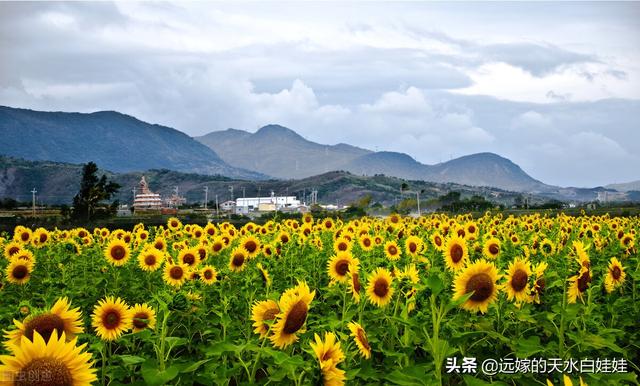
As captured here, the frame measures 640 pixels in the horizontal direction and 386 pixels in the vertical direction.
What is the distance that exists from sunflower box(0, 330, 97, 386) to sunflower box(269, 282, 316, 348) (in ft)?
4.29

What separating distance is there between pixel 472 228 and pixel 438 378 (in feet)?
26.9

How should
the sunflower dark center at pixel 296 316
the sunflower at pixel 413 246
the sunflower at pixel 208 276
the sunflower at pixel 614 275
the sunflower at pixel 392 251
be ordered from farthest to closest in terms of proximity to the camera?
the sunflower at pixel 413 246, the sunflower at pixel 392 251, the sunflower at pixel 208 276, the sunflower at pixel 614 275, the sunflower dark center at pixel 296 316

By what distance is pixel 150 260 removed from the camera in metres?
8.16

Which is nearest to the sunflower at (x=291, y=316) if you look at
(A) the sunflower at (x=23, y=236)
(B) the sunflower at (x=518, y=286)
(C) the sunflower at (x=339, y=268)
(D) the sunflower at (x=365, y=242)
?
(B) the sunflower at (x=518, y=286)

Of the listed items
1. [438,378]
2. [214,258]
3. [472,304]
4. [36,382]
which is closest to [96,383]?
[36,382]

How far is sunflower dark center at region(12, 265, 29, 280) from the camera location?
736cm

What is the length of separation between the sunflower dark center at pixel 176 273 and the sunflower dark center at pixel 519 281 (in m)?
3.93

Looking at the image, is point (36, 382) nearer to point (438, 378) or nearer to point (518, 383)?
point (438, 378)

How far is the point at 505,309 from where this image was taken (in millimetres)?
5051

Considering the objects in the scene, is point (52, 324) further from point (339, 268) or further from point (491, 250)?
point (491, 250)

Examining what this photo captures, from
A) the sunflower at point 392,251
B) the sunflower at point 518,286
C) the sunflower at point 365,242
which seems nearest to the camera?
the sunflower at point 518,286

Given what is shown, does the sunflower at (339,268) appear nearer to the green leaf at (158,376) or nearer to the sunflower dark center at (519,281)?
the sunflower dark center at (519,281)

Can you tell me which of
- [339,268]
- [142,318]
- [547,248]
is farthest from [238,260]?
[547,248]

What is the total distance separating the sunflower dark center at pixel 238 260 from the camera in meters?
7.61
